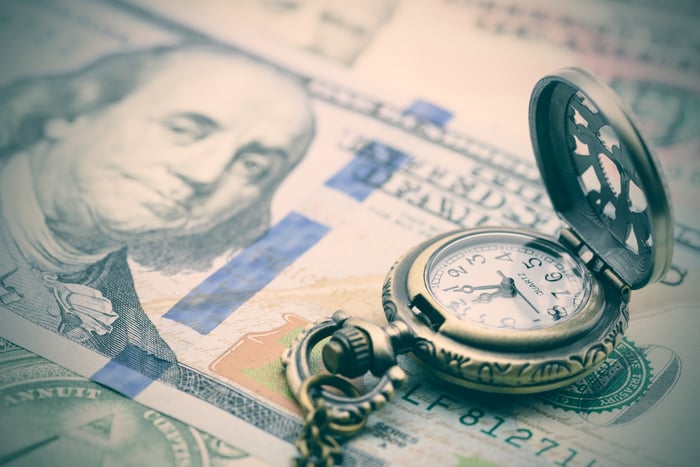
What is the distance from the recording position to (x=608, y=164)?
4.13 feet

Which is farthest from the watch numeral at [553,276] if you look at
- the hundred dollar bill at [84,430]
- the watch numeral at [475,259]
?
the hundred dollar bill at [84,430]

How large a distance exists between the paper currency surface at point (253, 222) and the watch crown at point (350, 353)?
12cm

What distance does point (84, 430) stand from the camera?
1.18 m

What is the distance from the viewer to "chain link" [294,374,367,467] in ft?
3.65

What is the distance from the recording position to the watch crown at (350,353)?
1.14 metres

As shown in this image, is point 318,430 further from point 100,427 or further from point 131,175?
point 131,175

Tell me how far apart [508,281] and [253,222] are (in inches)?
21.8

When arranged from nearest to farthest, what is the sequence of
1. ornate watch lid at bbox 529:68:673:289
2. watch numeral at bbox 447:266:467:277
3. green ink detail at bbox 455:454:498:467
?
ornate watch lid at bbox 529:68:673:289 < green ink detail at bbox 455:454:498:467 < watch numeral at bbox 447:266:467:277

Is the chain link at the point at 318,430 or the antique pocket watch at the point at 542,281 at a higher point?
the antique pocket watch at the point at 542,281

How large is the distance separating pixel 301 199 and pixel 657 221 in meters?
0.76

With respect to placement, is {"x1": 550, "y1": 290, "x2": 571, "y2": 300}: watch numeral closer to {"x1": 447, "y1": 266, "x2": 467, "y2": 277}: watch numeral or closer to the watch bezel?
the watch bezel

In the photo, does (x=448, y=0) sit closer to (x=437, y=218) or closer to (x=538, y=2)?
(x=538, y=2)

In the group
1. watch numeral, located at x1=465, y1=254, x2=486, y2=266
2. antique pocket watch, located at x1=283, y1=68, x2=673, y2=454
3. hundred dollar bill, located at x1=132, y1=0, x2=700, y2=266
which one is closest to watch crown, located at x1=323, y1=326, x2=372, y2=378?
antique pocket watch, located at x1=283, y1=68, x2=673, y2=454

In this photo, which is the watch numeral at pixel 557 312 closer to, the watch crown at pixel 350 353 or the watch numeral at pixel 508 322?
the watch numeral at pixel 508 322
